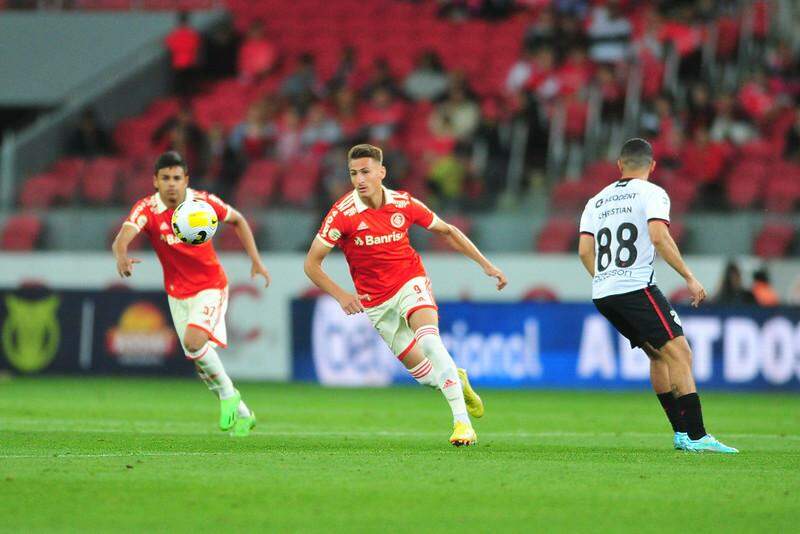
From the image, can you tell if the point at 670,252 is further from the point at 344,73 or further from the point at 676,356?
the point at 344,73

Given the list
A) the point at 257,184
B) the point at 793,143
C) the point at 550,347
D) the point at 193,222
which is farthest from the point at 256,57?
the point at 193,222

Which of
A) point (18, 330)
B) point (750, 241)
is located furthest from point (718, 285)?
point (18, 330)

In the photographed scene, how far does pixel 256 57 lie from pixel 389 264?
1706cm

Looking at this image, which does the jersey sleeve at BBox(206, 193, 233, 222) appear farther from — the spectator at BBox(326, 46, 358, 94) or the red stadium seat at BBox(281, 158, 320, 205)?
the spectator at BBox(326, 46, 358, 94)

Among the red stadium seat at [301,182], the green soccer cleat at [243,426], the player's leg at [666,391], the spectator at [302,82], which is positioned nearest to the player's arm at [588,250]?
the player's leg at [666,391]

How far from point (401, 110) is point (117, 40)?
798cm

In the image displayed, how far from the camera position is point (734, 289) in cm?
1981

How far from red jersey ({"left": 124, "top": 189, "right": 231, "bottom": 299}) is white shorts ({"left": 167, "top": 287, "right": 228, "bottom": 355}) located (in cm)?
5

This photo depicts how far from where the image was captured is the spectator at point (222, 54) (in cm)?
2894

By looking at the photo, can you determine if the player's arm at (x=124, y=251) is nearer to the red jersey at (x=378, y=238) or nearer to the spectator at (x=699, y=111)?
the red jersey at (x=378, y=238)

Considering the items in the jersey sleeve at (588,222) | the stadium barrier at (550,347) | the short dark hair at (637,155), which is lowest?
the stadium barrier at (550,347)

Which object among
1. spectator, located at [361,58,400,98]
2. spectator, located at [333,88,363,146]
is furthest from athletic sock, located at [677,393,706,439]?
spectator, located at [361,58,400,98]

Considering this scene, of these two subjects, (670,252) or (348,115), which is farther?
(348,115)

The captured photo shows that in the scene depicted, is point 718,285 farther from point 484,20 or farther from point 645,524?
point 645,524
